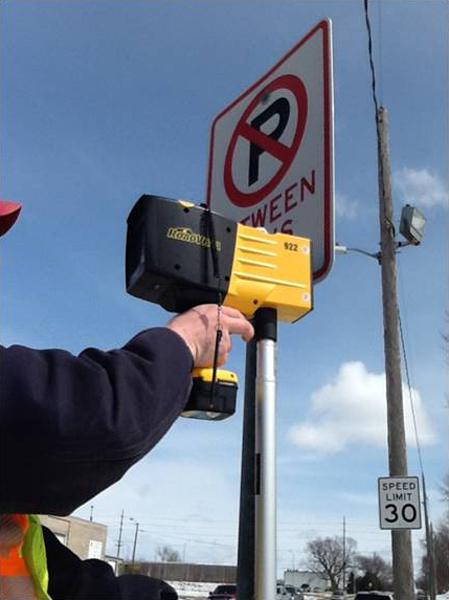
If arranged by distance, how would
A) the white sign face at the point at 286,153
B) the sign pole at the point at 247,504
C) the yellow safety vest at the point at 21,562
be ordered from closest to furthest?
the yellow safety vest at the point at 21,562, the sign pole at the point at 247,504, the white sign face at the point at 286,153

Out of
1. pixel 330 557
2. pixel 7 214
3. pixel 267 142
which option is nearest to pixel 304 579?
pixel 330 557

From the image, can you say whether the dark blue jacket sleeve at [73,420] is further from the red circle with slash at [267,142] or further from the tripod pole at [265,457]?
the red circle with slash at [267,142]

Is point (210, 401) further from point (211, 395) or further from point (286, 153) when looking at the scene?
point (286, 153)

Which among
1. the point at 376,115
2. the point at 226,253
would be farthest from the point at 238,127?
the point at 376,115

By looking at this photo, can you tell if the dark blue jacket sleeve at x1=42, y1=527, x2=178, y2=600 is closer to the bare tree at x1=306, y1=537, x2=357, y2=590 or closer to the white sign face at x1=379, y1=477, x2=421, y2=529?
the white sign face at x1=379, y1=477, x2=421, y2=529

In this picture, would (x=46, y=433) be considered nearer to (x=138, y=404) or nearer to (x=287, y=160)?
(x=138, y=404)

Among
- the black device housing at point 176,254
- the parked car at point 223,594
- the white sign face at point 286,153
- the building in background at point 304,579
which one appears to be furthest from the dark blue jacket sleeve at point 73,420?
the building in background at point 304,579

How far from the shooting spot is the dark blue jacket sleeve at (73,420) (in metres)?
0.80

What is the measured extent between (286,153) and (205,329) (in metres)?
1.23

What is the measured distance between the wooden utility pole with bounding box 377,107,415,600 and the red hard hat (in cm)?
803

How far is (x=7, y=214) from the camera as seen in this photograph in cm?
106

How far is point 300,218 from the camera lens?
2.08 m

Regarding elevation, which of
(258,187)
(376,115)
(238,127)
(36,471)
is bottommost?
(36,471)

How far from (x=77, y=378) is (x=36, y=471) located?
127 millimetres
